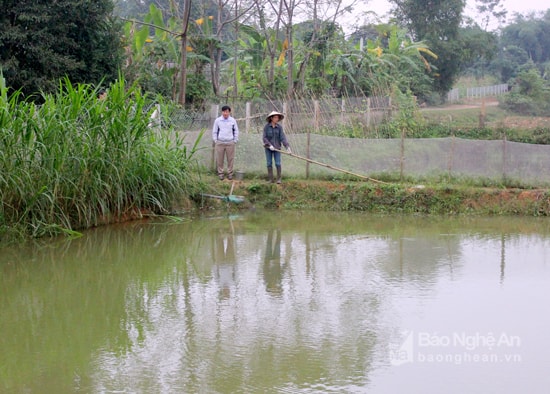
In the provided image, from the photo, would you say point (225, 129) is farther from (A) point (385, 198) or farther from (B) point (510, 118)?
(B) point (510, 118)

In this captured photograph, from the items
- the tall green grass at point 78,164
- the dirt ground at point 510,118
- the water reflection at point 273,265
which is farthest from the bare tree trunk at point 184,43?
the dirt ground at point 510,118

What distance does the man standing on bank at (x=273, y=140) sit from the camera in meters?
13.2

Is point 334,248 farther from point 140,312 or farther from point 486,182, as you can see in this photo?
point 486,182

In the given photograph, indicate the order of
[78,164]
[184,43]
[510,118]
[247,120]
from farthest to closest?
1. [510,118]
2. [247,120]
3. [184,43]
4. [78,164]

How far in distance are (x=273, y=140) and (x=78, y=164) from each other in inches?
163

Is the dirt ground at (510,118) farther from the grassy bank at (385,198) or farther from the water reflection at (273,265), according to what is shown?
the water reflection at (273,265)

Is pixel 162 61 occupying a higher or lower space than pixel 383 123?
higher

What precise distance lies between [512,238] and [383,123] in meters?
9.81

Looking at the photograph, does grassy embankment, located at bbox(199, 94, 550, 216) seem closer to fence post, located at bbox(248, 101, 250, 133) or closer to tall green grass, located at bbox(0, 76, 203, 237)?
tall green grass, located at bbox(0, 76, 203, 237)

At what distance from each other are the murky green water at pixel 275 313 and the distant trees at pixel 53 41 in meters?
7.42

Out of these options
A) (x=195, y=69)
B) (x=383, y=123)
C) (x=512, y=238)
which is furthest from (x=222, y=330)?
(x=195, y=69)

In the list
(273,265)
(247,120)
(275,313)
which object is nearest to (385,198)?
(273,265)

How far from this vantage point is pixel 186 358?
5297 millimetres

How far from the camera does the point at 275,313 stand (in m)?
6.49
